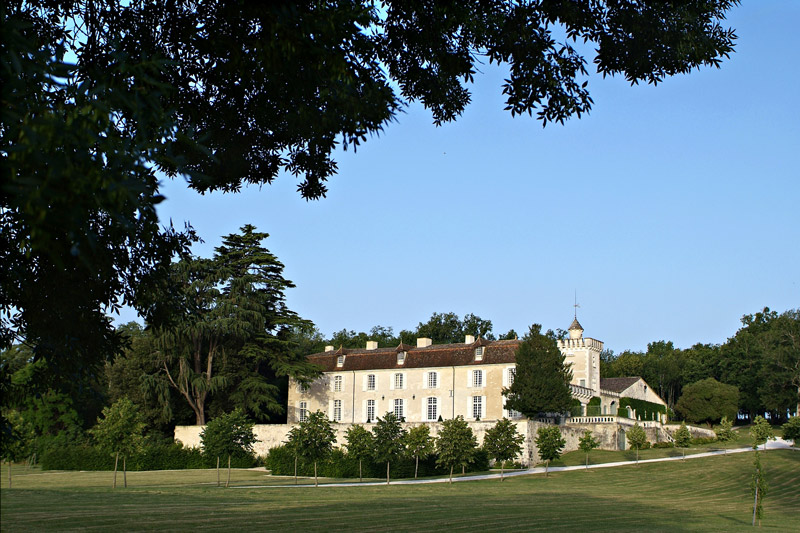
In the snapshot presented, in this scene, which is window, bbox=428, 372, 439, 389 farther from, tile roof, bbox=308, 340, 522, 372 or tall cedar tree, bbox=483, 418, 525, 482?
tall cedar tree, bbox=483, 418, 525, 482

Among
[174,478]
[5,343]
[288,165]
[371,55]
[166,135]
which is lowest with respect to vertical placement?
[174,478]

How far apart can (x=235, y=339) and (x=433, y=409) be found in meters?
15.8

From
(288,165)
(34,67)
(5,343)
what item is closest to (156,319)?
(5,343)

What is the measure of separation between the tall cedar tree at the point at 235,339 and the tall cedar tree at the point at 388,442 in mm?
16697

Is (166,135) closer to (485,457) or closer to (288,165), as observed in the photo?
(288,165)

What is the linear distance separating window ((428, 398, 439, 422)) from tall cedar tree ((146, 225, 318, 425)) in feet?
30.7

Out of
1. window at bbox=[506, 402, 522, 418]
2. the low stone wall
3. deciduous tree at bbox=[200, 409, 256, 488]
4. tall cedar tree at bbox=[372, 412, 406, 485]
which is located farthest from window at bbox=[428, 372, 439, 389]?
deciduous tree at bbox=[200, 409, 256, 488]

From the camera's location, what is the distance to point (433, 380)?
58719 millimetres

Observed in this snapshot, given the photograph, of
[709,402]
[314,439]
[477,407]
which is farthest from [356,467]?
[709,402]

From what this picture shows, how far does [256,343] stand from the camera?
55.3 m

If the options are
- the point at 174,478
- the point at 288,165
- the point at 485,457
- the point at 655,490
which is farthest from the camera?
the point at 485,457

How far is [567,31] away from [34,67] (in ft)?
20.2

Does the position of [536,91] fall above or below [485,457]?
above

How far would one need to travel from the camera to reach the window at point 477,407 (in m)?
55.8
